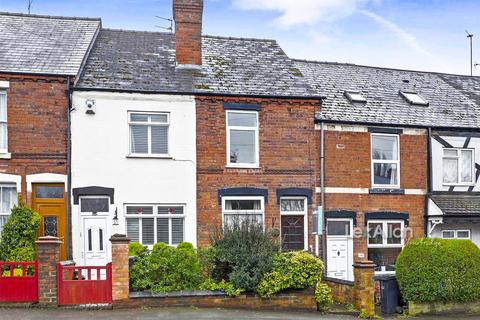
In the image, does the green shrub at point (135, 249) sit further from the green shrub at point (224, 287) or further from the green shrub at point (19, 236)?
the green shrub at point (19, 236)

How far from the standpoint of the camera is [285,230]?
71.5 feet

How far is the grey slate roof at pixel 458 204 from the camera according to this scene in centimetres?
2306

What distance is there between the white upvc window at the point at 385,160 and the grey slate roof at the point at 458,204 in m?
1.62

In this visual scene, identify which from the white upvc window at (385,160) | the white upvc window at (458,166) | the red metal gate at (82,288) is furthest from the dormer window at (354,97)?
the red metal gate at (82,288)

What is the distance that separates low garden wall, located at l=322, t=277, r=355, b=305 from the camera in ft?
57.6

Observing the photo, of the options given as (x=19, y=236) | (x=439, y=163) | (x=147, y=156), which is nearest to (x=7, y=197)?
(x=19, y=236)

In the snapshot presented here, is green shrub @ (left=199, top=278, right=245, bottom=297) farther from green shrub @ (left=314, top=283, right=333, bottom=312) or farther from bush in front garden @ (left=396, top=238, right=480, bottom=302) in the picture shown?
bush in front garden @ (left=396, top=238, right=480, bottom=302)

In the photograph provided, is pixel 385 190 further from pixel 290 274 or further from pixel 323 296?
pixel 290 274

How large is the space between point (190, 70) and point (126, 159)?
4.05m

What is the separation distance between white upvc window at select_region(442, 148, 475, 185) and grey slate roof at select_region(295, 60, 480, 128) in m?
1.02

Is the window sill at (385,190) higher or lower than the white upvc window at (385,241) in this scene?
higher

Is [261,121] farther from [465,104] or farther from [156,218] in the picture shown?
[465,104]

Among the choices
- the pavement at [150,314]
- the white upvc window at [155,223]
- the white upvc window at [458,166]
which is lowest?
the pavement at [150,314]

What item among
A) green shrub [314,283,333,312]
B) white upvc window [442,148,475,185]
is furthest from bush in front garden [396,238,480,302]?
white upvc window [442,148,475,185]
